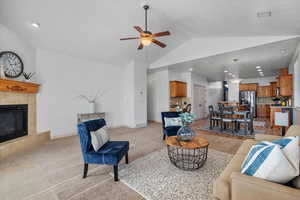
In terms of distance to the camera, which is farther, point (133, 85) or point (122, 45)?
point (133, 85)

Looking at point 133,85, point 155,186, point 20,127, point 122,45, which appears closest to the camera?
point 155,186

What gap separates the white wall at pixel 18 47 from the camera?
3098 millimetres

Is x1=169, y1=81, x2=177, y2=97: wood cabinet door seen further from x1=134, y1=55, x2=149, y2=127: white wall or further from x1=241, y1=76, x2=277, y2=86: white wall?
x1=241, y1=76, x2=277, y2=86: white wall

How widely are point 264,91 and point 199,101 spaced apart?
14.9ft

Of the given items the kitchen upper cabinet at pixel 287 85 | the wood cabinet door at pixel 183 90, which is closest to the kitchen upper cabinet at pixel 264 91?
the kitchen upper cabinet at pixel 287 85

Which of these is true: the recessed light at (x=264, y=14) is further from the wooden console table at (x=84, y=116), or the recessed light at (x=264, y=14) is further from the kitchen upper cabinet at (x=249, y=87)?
the kitchen upper cabinet at (x=249, y=87)

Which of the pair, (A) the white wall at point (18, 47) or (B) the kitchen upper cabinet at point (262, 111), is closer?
(A) the white wall at point (18, 47)

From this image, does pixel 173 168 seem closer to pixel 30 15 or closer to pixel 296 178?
pixel 296 178

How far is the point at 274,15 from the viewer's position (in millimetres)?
2447

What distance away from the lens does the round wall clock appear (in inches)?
121

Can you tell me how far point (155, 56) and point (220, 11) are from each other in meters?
3.40

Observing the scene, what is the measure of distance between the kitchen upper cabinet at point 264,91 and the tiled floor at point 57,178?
25.9 feet

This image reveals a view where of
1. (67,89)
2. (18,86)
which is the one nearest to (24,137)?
(18,86)

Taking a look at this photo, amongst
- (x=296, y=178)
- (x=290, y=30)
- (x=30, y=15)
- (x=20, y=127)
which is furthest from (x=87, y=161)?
(x=290, y=30)
